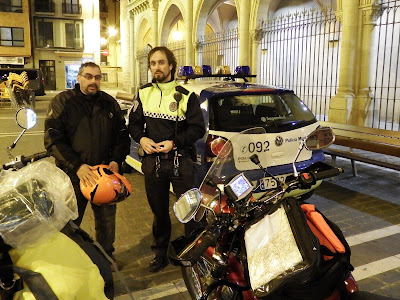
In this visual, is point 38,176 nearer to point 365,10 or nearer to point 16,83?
point 365,10

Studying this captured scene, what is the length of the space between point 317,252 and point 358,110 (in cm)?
997

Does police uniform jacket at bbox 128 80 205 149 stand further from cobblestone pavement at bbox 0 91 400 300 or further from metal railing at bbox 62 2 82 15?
metal railing at bbox 62 2 82 15

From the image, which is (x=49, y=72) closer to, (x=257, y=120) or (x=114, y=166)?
(x=257, y=120)

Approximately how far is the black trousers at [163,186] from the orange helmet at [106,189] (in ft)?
1.40

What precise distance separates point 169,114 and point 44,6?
45.4 m

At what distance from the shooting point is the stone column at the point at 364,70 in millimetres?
10062

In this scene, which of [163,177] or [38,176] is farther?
[163,177]

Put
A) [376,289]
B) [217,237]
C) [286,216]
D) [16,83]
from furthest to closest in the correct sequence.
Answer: [16,83] → [376,289] → [217,237] → [286,216]

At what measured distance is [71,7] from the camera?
4372 cm

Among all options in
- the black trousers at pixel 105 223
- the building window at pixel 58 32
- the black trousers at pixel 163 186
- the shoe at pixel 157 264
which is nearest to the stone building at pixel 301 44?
the black trousers at pixel 163 186

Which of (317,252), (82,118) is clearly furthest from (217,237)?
(82,118)

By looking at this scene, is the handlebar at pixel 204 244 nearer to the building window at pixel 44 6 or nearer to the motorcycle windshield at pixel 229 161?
the motorcycle windshield at pixel 229 161

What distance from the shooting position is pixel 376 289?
330 cm

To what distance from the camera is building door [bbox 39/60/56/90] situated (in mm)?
41969
